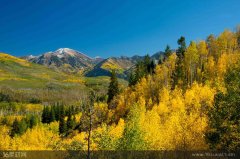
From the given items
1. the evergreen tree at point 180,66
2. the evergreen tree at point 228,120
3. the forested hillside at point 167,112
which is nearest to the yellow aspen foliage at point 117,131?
the forested hillside at point 167,112

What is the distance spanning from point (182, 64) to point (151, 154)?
85362 millimetres

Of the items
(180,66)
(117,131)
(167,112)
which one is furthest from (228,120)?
(180,66)

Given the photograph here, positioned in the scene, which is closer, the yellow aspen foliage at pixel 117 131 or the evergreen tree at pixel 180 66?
the yellow aspen foliage at pixel 117 131

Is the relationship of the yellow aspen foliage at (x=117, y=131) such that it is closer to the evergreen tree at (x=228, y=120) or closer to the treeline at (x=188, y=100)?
the treeline at (x=188, y=100)

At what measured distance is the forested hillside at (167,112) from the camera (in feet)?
99.6

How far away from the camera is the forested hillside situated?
30.3 m

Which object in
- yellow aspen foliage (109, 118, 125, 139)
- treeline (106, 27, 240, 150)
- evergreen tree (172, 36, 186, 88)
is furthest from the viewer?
evergreen tree (172, 36, 186, 88)

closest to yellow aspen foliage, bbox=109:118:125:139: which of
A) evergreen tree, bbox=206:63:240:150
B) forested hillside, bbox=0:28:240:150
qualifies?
forested hillside, bbox=0:28:240:150

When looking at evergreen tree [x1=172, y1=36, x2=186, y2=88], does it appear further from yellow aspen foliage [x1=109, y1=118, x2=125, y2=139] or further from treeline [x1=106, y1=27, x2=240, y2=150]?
yellow aspen foliage [x1=109, y1=118, x2=125, y2=139]

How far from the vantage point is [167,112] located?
79.8m

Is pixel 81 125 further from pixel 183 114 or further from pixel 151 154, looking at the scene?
pixel 183 114

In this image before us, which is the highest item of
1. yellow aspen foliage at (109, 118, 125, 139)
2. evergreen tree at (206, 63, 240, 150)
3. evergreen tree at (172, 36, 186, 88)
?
evergreen tree at (172, 36, 186, 88)

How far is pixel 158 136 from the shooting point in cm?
4562

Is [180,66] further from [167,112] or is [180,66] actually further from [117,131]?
[117,131]
